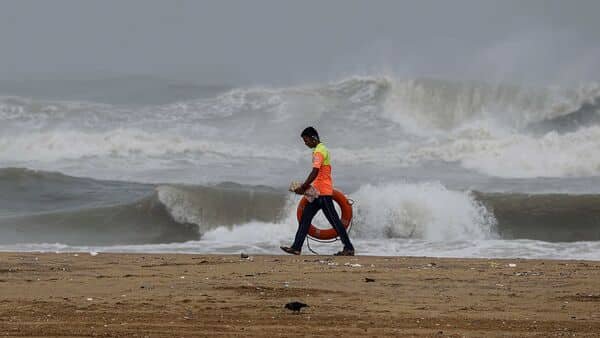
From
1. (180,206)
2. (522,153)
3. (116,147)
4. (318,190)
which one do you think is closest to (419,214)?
(180,206)

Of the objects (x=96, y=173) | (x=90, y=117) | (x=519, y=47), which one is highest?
(x=519, y=47)

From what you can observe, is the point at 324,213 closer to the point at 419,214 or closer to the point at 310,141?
the point at 310,141

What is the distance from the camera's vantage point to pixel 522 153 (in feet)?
88.9

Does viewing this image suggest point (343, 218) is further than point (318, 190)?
Yes

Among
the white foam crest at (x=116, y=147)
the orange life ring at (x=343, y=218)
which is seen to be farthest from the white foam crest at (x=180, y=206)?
the white foam crest at (x=116, y=147)

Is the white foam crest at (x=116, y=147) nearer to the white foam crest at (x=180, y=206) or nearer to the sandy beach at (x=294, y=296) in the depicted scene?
the white foam crest at (x=180, y=206)

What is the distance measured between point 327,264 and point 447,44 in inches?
1291

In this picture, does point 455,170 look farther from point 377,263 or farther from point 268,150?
point 377,263

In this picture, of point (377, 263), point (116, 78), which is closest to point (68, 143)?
point (116, 78)

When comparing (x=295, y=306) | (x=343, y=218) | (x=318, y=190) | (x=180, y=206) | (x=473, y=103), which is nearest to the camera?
(x=295, y=306)

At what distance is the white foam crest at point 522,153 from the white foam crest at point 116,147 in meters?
3.63

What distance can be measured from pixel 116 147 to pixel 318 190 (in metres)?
17.1

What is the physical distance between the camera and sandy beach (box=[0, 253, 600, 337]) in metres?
7.35

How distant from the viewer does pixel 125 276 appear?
394 inches
